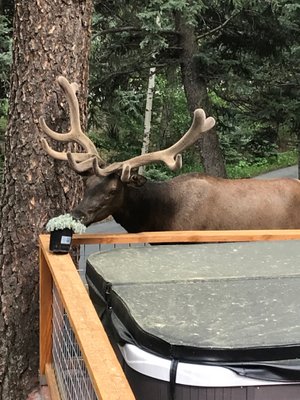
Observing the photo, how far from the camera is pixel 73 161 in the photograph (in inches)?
188

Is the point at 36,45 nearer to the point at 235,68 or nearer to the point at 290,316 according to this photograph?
the point at 290,316

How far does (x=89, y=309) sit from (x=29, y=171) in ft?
7.53

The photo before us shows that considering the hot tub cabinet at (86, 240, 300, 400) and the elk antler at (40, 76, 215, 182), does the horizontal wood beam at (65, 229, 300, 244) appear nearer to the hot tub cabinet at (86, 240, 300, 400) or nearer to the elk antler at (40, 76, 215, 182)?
the hot tub cabinet at (86, 240, 300, 400)

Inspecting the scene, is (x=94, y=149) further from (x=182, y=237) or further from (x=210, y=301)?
(x=210, y=301)

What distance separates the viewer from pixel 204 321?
2.25m

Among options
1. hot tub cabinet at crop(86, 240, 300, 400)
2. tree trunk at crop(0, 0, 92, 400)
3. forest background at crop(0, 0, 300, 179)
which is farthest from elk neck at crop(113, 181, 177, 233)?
forest background at crop(0, 0, 300, 179)

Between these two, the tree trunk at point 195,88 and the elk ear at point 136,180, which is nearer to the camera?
the elk ear at point 136,180

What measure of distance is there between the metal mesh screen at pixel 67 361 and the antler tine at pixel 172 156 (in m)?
1.83

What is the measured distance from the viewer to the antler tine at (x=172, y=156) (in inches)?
211

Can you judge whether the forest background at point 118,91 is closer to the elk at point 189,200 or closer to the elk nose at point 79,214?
the elk nose at point 79,214

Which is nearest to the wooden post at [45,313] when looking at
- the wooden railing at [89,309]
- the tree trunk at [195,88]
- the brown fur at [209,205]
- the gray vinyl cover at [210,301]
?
the wooden railing at [89,309]

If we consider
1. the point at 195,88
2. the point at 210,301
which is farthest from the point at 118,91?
the point at 210,301

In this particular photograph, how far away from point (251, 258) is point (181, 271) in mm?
425

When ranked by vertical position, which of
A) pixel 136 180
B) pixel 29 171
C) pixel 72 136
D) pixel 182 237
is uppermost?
pixel 72 136
